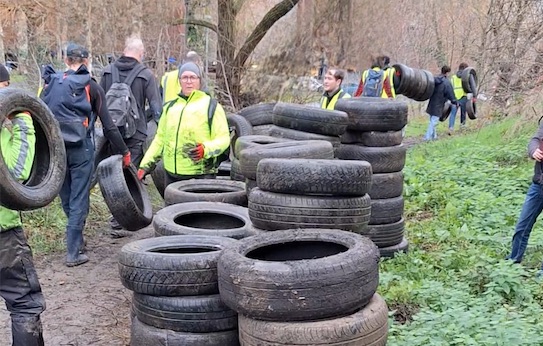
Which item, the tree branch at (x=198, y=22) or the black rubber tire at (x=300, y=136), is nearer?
the black rubber tire at (x=300, y=136)

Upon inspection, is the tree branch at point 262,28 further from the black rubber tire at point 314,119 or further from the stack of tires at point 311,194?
the stack of tires at point 311,194

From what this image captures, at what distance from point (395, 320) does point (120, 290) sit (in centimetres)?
268

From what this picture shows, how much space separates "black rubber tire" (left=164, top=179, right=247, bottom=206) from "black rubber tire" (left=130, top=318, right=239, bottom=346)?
2.12 meters

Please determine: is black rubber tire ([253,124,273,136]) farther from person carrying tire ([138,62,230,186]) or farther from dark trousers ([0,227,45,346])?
dark trousers ([0,227,45,346])

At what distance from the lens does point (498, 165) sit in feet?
37.0

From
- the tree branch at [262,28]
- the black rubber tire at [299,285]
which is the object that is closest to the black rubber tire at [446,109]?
the tree branch at [262,28]

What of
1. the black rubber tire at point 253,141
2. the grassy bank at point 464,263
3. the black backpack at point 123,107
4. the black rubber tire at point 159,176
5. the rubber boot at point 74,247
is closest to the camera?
the grassy bank at point 464,263

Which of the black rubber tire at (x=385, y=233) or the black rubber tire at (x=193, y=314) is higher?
the black rubber tire at (x=193, y=314)

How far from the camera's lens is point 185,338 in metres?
3.66

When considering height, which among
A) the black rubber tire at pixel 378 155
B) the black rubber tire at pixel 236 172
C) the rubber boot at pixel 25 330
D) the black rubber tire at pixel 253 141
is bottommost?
the rubber boot at pixel 25 330

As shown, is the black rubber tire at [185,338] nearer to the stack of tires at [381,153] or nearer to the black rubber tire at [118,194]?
the black rubber tire at [118,194]

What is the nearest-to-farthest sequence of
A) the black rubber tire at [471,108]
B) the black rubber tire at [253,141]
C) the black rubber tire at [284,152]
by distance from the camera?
the black rubber tire at [284,152], the black rubber tire at [253,141], the black rubber tire at [471,108]

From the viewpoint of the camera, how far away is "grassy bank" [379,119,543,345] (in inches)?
166

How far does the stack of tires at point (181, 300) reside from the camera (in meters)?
3.65
